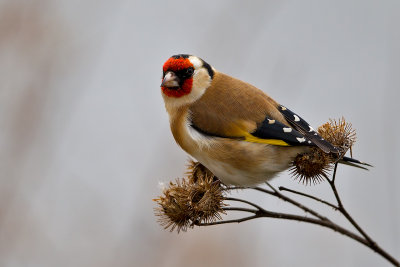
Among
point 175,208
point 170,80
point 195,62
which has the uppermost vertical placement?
point 195,62

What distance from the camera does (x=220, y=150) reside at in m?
3.75

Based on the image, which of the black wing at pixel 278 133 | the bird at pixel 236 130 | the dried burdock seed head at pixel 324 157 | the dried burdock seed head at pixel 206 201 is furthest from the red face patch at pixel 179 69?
the dried burdock seed head at pixel 324 157

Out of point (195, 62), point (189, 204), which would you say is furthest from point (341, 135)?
point (195, 62)

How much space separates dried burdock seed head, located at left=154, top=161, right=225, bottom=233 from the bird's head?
698 millimetres

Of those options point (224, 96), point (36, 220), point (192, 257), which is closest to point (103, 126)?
point (36, 220)

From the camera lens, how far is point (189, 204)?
11.3ft

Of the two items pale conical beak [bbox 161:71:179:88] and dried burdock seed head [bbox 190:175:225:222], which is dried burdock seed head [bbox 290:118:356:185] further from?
pale conical beak [bbox 161:71:179:88]

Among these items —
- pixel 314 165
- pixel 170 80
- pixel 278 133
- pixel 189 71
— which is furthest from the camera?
Result: pixel 189 71

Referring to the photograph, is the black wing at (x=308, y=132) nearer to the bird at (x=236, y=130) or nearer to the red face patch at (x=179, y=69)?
the bird at (x=236, y=130)

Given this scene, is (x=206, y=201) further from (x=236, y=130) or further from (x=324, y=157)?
(x=324, y=157)

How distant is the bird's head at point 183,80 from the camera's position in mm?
3994

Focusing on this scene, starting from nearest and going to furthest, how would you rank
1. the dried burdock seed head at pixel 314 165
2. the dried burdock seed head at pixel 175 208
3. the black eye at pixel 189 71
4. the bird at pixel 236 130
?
the dried burdock seed head at pixel 175 208, the dried burdock seed head at pixel 314 165, the bird at pixel 236 130, the black eye at pixel 189 71

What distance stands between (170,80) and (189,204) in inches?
37.7

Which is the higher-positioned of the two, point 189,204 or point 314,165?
point 314,165
